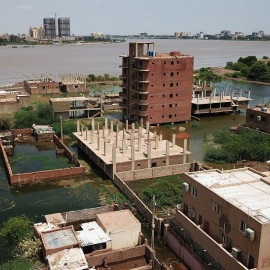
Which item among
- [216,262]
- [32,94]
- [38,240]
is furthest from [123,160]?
[32,94]

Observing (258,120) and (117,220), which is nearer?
(117,220)

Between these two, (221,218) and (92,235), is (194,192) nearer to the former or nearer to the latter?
(221,218)

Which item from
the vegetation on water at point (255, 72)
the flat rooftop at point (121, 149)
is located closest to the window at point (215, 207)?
the flat rooftop at point (121, 149)

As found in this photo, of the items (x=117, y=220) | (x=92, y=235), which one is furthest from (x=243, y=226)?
(x=92, y=235)

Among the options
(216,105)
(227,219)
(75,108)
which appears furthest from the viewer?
(216,105)

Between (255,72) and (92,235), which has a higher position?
(255,72)

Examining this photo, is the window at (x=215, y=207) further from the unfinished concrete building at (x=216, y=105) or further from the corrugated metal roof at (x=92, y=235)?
the unfinished concrete building at (x=216, y=105)

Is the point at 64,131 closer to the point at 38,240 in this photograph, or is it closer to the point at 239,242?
the point at 38,240

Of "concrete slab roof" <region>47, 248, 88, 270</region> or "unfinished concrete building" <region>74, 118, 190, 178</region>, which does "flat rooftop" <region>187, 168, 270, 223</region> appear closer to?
"concrete slab roof" <region>47, 248, 88, 270</region>
